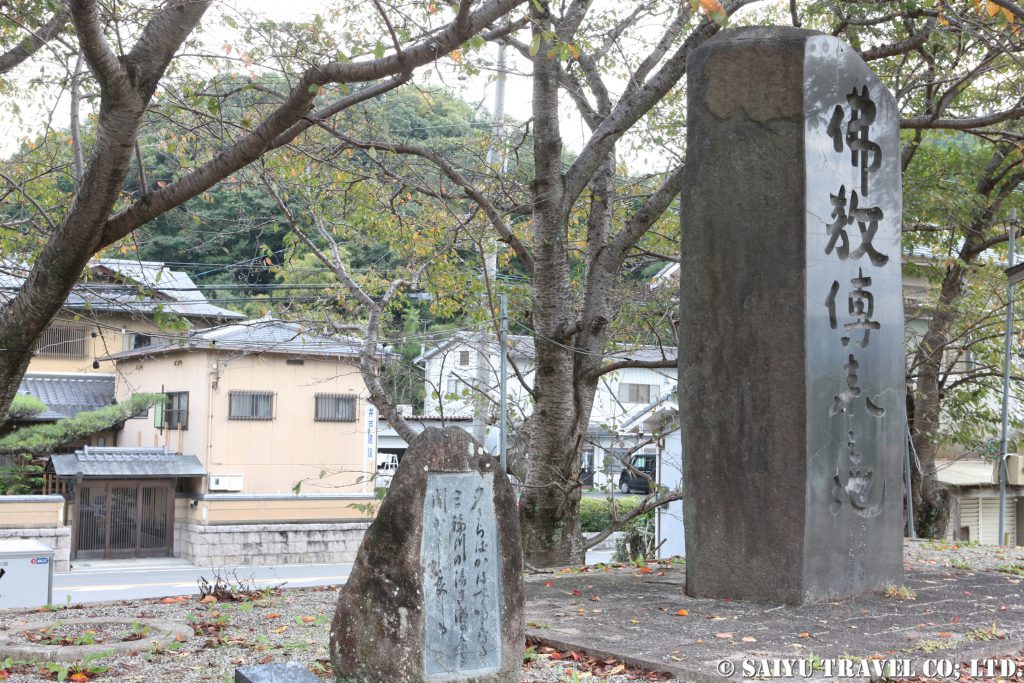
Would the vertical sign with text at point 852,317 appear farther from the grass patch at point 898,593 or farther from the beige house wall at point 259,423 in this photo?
the beige house wall at point 259,423

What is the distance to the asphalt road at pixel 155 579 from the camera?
65.9ft

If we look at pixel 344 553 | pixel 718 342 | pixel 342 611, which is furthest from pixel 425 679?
pixel 344 553

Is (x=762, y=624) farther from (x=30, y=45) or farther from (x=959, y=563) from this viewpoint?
(x=30, y=45)

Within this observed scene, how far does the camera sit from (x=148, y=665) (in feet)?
18.9

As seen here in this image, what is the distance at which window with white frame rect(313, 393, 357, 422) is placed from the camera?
29.1 meters

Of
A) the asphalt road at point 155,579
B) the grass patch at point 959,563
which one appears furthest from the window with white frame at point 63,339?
the grass patch at point 959,563

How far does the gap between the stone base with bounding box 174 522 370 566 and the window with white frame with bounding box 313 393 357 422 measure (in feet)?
10.8

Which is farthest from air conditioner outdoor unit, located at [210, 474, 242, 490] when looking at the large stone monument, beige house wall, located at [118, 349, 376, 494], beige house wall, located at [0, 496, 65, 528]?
the large stone monument

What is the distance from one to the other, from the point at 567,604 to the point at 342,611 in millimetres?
2796

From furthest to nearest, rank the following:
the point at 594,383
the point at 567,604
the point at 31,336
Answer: the point at 594,383 → the point at 567,604 → the point at 31,336

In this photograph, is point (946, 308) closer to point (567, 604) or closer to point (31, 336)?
point (567, 604)

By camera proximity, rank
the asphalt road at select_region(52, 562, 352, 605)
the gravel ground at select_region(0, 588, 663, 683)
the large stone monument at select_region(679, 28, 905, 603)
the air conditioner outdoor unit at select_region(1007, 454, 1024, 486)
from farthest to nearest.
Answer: the air conditioner outdoor unit at select_region(1007, 454, 1024, 486)
the asphalt road at select_region(52, 562, 352, 605)
the large stone monument at select_region(679, 28, 905, 603)
the gravel ground at select_region(0, 588, 663, 683)

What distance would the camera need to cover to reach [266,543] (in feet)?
88.1

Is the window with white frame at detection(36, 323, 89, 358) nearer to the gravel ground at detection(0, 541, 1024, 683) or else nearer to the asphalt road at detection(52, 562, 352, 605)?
the asphalt road at detection(52, 562, 352, 605)
